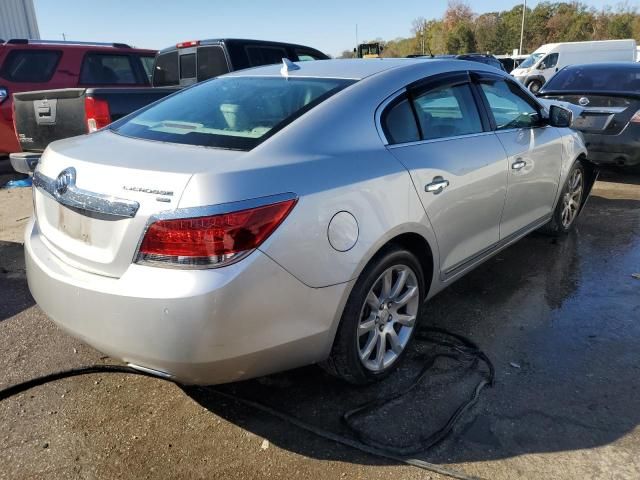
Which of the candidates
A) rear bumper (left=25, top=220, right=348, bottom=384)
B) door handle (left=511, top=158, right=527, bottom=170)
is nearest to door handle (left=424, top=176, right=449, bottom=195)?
rear bumper (left=25, top=220, right=348, bottom=384)

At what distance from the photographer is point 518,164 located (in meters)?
3.81

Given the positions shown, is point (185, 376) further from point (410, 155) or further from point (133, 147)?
point (410, 155)

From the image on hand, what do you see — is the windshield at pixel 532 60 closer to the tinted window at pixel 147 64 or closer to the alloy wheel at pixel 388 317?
the tinted window at pixel 147 64

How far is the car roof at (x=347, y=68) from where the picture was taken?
10.2ft

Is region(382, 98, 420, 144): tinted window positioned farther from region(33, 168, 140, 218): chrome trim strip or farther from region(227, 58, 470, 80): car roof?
region(33, 168, 140, 218): chrome trim strip

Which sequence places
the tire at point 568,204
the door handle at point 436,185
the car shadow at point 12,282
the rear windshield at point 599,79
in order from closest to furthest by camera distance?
the door handle at point 436,185
the car shadow at point 12,282
the tire at point 568,204
the rear windshield at point 599,79

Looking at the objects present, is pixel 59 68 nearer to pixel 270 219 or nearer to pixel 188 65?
pixel 188 65

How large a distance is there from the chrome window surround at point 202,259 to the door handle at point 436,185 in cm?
107

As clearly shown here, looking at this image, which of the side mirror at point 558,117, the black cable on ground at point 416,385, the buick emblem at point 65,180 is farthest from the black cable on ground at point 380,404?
the side mirror at point 558,117

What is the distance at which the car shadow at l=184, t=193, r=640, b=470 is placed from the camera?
2.50m

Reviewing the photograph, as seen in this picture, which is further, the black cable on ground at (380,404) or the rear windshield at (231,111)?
the rear windshield at (231,111)

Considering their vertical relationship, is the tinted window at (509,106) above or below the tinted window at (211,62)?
below

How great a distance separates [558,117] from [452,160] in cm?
177

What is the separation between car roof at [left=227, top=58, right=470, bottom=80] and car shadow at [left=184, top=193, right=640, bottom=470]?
159 centimetres
